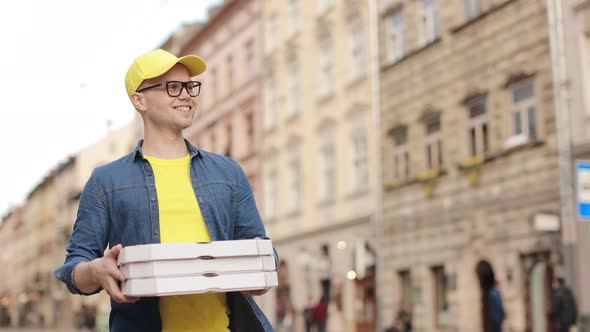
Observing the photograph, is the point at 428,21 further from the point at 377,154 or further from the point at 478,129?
the point at 377,154

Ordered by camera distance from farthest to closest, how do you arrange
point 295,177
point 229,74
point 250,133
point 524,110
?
point 229,74 < point 250,133 < point 295,177 < point 524,110

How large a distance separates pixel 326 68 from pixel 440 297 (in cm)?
1108

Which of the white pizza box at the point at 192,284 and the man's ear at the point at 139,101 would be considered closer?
the white pizza box at the point at 192,284

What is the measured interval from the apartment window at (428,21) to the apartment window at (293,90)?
34.5 feet

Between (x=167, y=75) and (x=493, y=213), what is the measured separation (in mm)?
21299

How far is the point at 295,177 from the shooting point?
38.2 meters

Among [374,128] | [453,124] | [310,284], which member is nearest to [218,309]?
[453,124]

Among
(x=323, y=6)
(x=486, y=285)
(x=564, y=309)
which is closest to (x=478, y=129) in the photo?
(x=486, y=285)

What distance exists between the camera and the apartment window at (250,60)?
146 ft

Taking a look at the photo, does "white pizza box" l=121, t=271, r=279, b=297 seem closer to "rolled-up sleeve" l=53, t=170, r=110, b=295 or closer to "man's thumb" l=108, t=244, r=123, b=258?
"man's thumb" l=108, t=244, r=123, b=258

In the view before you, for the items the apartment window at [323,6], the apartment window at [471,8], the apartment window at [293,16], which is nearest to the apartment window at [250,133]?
the apartment window at [293,16]

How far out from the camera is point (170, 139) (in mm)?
3414

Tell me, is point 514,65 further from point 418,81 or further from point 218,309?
point 218,309

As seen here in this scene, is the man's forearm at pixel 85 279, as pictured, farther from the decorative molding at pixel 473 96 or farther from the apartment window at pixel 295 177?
the apartment window at pixel 295 177
